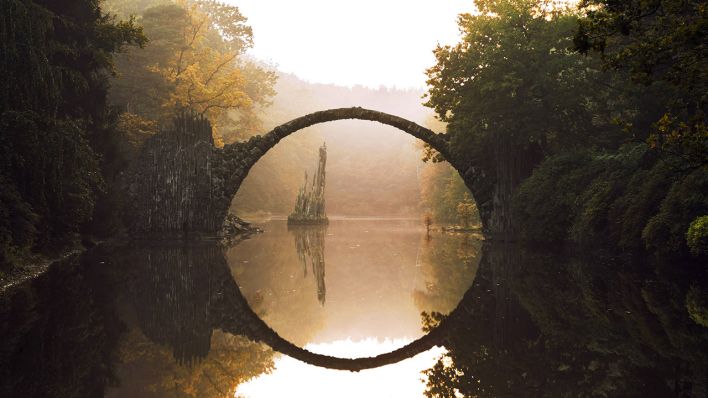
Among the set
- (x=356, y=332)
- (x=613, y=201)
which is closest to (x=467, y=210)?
(x=613, y=201)

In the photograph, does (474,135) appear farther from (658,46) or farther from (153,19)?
(153,19)

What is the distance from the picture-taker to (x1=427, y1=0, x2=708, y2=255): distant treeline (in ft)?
42.4

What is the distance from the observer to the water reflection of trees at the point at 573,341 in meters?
4.95

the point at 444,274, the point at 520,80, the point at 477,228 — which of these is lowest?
the point at 444,274

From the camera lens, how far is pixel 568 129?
21.3m

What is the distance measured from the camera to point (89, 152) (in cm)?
1558

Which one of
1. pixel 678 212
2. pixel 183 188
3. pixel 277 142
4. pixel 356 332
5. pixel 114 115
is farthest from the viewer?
pixel 277 142

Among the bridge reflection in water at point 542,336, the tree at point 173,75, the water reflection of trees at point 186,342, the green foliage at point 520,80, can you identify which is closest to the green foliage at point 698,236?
the bridge reflection in water at point 542,336

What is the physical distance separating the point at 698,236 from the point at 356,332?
7147mm

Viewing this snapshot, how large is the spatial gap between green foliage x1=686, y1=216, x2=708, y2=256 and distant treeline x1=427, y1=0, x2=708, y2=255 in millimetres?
18

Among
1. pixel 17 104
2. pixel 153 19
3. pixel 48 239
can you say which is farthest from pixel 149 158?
pixel 153 19

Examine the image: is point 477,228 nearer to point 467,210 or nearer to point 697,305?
point 467,210

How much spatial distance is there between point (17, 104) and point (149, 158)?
34.4ft

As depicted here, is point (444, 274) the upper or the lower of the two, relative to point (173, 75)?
lower
